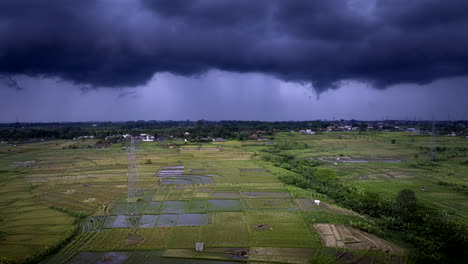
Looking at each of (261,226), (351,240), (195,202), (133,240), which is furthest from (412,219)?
(133,240)

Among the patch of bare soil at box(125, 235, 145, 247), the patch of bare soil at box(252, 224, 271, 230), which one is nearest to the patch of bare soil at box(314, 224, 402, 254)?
the patch of bare soil at box(252, 224, 271, 230)

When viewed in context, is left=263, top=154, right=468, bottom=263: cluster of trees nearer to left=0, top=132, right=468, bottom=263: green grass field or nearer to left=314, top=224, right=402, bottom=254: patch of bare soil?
left=0, top=132, right=468, bottom=263: green grass field

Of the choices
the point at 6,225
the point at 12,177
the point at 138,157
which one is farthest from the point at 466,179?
the point at 12,177

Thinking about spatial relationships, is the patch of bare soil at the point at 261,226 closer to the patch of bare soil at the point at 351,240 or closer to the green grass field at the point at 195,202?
the green grass field at the point at 195,202

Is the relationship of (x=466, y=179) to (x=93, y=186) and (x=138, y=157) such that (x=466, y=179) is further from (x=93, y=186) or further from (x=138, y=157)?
(x=138, y=157)

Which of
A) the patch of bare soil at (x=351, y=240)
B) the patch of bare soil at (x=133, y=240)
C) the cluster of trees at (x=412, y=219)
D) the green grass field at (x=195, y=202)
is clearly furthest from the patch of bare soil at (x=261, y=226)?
the cluster of trees at (x=412, y=219)

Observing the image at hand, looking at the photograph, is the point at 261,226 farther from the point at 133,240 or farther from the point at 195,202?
the point at 133,240
